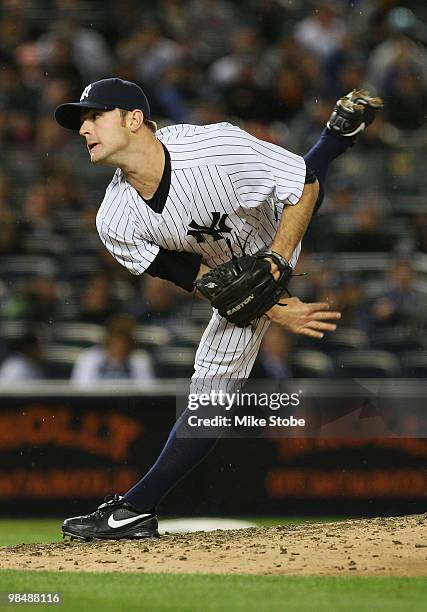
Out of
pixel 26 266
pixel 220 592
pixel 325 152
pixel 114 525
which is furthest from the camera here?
pixel 26 266

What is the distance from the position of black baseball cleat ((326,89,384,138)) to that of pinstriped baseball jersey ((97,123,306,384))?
57 cm

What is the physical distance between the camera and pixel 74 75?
9.86 m

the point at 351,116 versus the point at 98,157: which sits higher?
the point at 351,116

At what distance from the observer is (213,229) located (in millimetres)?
4734

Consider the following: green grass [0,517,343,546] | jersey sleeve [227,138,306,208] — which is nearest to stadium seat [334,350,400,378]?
green grass [0,517,343,546]

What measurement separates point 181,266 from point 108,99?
0.71 meters

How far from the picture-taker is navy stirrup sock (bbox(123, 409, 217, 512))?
494cm

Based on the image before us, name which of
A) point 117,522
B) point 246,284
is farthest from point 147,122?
point 117,522

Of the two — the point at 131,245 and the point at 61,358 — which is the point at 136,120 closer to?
the point at 131,245

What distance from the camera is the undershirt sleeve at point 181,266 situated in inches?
190

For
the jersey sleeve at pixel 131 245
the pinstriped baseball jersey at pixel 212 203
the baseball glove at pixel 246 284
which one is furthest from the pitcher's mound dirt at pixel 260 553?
the jersey sleeve at pixel 131 245

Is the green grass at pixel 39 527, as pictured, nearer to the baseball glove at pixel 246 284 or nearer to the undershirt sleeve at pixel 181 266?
the undershirt sleeve at pixel 181 266

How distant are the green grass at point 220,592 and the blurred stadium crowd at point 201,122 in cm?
356

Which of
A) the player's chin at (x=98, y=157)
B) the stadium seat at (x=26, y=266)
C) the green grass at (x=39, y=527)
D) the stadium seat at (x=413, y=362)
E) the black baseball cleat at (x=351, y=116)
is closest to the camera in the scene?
the player's chin at (x=98, y=157)
